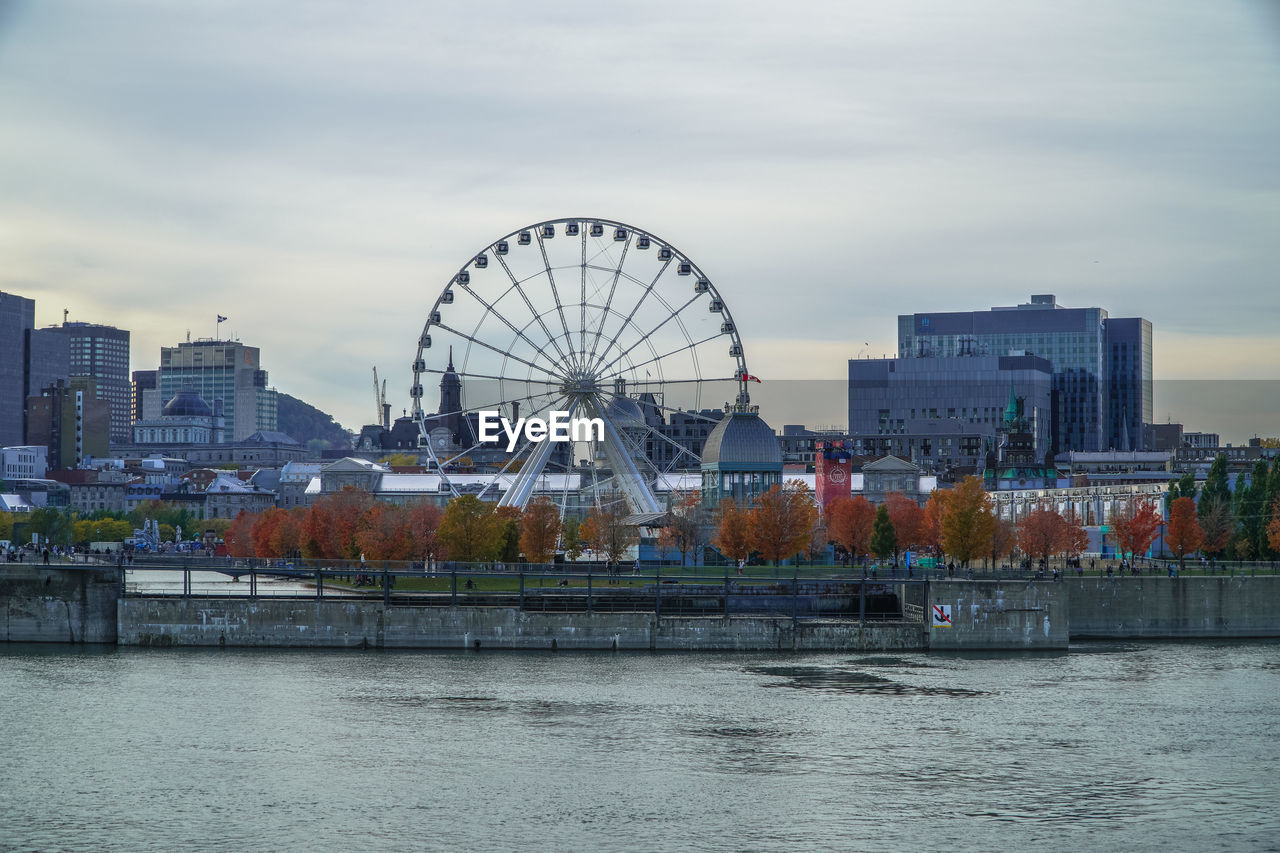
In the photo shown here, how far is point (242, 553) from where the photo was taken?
158750 mm

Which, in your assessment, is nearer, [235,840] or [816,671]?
[235,840]

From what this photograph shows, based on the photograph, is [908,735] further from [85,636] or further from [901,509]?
[901,509]

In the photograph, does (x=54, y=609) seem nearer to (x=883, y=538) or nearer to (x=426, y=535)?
(x=426, y=535)

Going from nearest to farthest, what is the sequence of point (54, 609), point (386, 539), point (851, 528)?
point (54, 609)
point (386, 539)
point (851, 528)

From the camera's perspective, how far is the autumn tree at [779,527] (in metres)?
105

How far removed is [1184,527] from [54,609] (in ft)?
237

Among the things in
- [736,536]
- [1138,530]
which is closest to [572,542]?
[736,536]

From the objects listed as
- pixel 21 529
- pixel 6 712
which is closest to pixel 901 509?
pixel 6 712

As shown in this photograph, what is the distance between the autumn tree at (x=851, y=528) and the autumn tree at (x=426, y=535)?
29786 mm

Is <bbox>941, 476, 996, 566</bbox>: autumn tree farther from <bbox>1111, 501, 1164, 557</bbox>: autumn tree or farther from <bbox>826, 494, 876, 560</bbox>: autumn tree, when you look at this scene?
<bbox>826, 494, 876, 560</bbox>: autumn tree

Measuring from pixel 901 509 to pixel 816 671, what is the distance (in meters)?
58.7

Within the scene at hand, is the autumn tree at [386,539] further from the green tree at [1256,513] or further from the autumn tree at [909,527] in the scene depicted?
the green tree at [1256,513]

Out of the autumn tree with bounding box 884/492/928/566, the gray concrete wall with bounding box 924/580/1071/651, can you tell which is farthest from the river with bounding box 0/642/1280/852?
the autumn tree with bounding box 884/492/928/566

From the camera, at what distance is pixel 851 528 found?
12438 centimetres
